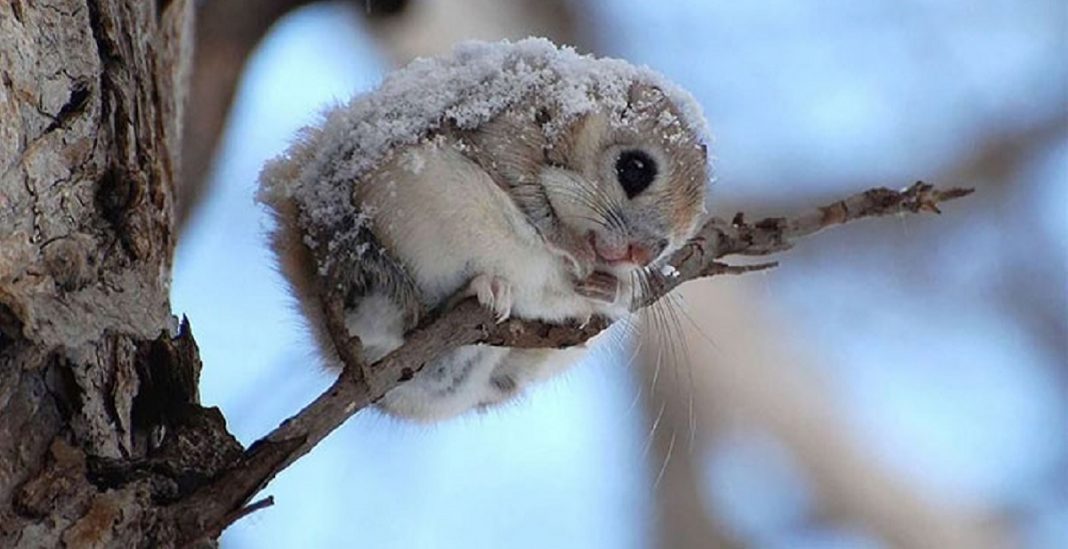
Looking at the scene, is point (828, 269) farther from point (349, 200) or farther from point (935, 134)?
point (349, 200)

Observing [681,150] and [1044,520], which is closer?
[681,150]

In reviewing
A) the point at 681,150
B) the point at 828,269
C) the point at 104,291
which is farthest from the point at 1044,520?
the point at 104,291

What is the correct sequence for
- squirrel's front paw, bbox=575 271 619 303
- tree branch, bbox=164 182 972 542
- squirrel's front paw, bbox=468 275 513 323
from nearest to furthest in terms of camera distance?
tree branch, bbox=164 182 972 542 < squirrel's front paw, bbox=468 275 513 323 < squirrel's front paw, bbox=575 271 619 303

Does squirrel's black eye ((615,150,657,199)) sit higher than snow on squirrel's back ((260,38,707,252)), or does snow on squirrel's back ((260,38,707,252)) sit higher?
snow on squirrel's back ((260,38,707,252))

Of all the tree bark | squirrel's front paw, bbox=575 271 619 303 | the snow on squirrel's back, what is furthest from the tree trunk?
squirrel's front paw, bbox=575 271 619 303

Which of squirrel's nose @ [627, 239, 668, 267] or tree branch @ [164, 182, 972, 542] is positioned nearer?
tree branch @ [164, 182, 972, 542]

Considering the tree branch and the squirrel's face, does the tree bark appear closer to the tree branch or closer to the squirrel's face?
the tree branch
